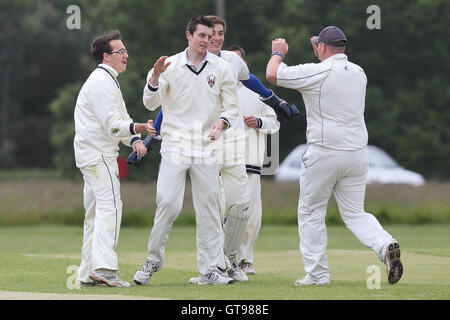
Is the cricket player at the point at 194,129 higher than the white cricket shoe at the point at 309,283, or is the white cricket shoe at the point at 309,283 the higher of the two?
the cricket player at the point at 194,129

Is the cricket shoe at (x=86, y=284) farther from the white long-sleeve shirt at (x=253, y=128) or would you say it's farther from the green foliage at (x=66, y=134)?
the green foliage at (x=66, y=134)

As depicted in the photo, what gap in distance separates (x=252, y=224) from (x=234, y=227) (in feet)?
3.94

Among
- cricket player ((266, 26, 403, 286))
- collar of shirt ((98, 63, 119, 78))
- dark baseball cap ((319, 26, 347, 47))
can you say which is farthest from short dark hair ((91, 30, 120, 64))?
dark baseball cap ((319, 26, 347, 47))

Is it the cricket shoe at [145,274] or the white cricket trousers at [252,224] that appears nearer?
the cricket shoe at [145,274]

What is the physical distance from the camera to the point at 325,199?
9781mm

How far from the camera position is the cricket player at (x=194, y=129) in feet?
31.2

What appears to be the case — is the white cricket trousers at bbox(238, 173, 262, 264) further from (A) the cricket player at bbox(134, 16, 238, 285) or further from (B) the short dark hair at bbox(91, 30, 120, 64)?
(B) the short dark hair at bbox(91, 30, 120, 64)

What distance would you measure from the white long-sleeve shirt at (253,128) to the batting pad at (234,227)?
111 cm

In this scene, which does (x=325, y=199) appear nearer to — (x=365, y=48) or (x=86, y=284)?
(x=86, y=284)

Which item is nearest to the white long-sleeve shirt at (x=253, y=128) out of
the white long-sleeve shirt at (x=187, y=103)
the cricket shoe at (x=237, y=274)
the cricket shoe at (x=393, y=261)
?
the cricket shoe at (x=237, y=274)

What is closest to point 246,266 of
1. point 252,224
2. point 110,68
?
point 252,224

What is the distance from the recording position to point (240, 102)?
11.7m
